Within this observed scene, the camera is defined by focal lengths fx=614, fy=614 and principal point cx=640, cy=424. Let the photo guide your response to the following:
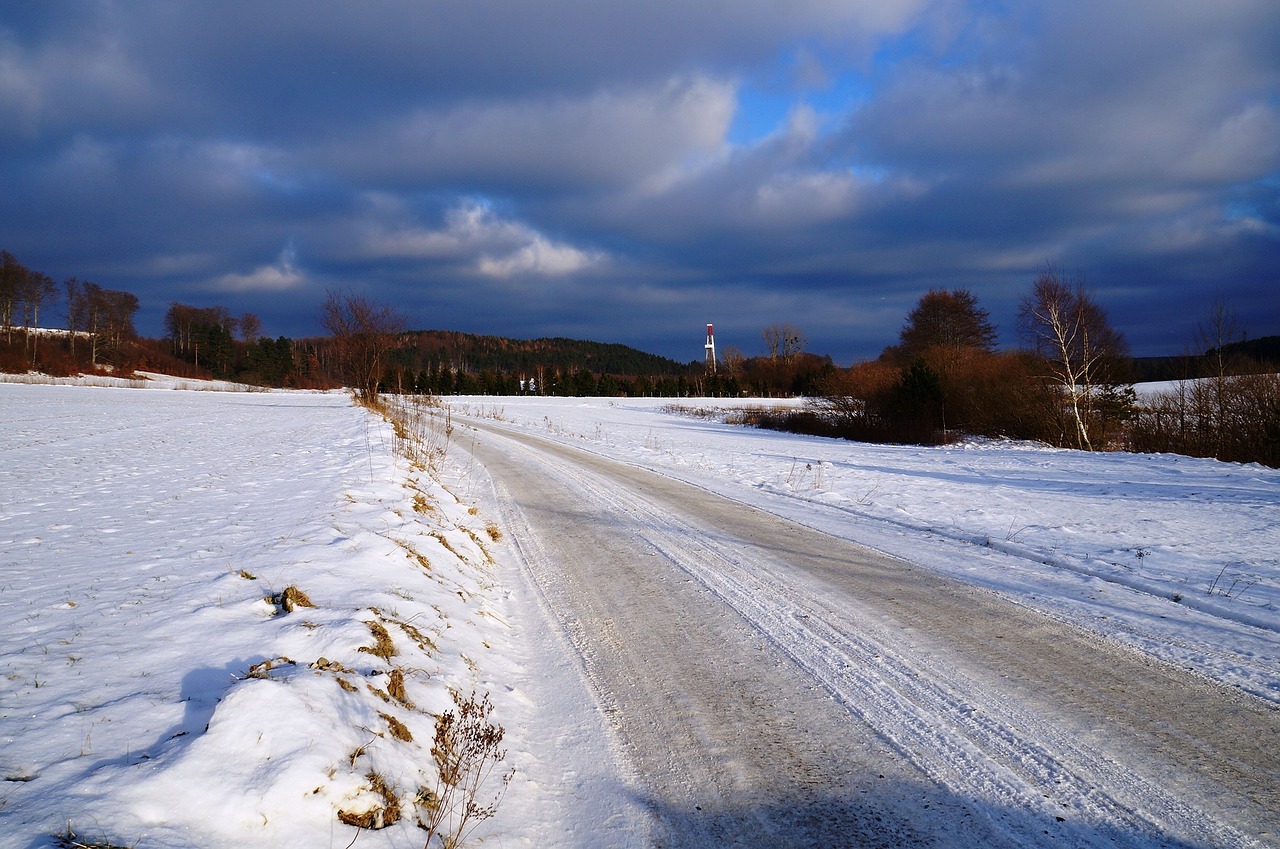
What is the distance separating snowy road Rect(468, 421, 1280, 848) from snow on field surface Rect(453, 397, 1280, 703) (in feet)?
1.99

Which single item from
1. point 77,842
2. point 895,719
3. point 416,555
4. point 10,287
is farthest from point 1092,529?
point 10,287

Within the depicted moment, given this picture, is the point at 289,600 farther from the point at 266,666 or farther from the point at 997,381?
the point at 997,381

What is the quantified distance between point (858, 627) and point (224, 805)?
162 inches

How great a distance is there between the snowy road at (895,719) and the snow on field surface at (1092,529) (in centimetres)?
61

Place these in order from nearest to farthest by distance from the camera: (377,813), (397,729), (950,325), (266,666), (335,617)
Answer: (377,813), (397,729), (266,666), (335,617), (950,325)

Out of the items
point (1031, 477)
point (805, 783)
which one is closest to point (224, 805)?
point (805, 783)

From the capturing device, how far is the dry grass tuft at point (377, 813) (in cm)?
251

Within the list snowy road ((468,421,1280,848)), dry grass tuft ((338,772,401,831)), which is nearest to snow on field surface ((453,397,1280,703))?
snowy road ((468,421,1280,848))

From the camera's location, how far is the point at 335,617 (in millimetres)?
4129

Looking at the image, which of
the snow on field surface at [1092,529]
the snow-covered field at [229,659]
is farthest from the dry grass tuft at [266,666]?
the snow on field surface at [1092,529]

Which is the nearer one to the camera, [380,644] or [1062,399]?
[380,644]

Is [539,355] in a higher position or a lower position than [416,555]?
higher

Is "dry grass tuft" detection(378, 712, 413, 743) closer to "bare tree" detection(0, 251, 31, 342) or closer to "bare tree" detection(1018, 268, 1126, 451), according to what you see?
"bare tree" detection(1018, 268, 1126, 451)

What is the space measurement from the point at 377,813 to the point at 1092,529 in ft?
29.8
